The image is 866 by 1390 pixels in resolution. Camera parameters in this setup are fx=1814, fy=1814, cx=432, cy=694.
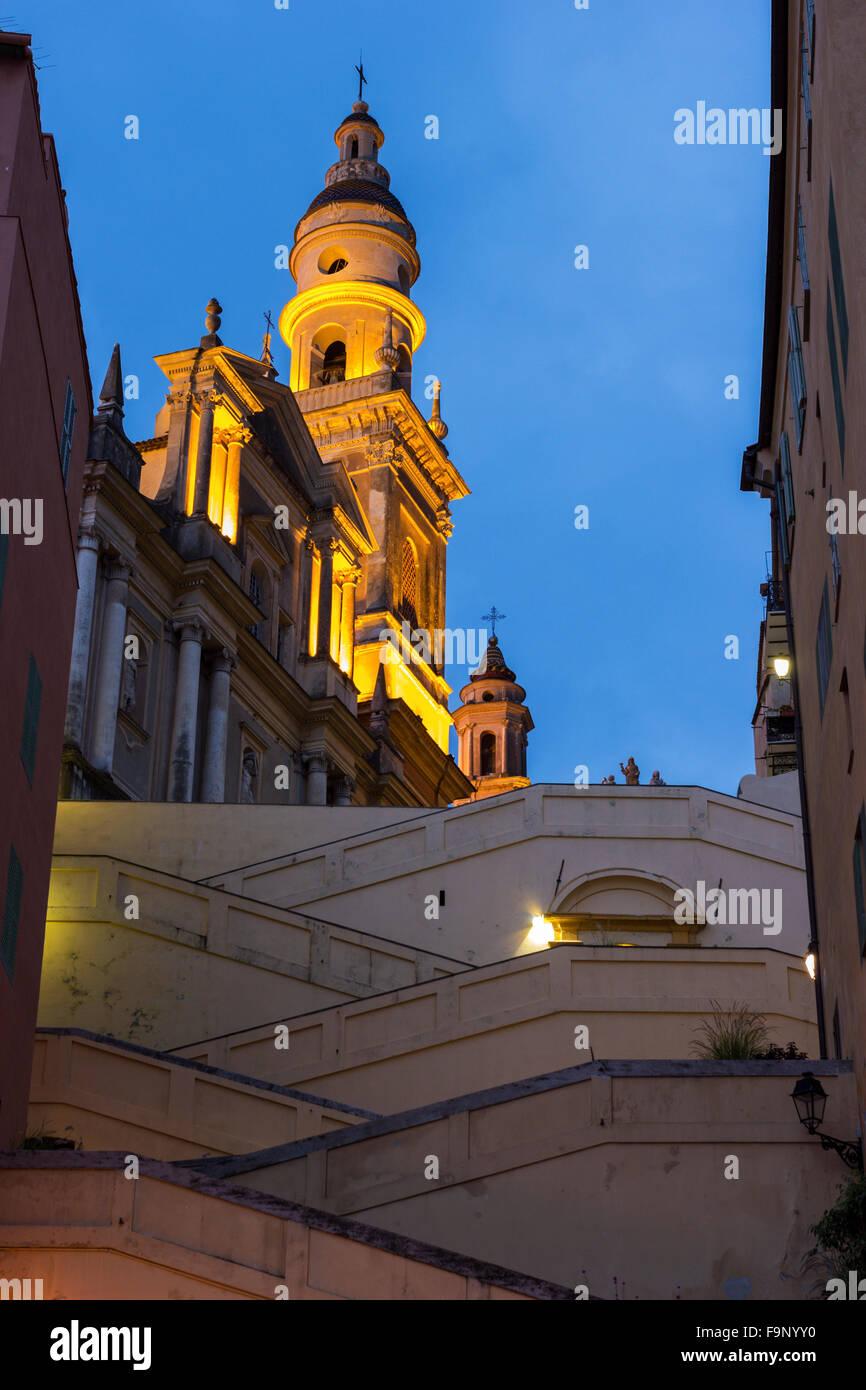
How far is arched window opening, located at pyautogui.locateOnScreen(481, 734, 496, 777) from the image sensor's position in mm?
91500

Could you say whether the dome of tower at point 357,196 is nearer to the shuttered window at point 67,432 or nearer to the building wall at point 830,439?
the building wall at point 830,439

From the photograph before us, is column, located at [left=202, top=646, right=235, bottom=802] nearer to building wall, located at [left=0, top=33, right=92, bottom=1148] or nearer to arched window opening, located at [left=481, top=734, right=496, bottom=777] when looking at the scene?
building wall, located at [left=0, top=33, right=92, bottom=1148]

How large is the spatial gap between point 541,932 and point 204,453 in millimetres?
17751

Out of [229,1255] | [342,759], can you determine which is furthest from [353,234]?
[229,1255]

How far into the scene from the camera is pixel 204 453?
42094mm

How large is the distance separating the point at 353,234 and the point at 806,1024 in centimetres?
4691

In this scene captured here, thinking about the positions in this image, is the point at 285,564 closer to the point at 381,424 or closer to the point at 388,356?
the point at 381,424

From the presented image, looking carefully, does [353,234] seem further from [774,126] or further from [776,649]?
[774,126]

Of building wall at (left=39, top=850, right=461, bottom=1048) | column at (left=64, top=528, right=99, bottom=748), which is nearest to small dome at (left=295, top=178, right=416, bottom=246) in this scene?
column at (left=64, top=528, right=99, bottom=748)

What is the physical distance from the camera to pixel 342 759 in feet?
153

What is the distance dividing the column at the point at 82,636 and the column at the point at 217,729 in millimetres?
4895

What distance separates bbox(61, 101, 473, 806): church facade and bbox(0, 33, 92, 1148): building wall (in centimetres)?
1401

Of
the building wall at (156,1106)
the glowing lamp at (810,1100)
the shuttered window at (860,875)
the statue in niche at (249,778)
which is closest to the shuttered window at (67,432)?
the building wall at (156,1106)
